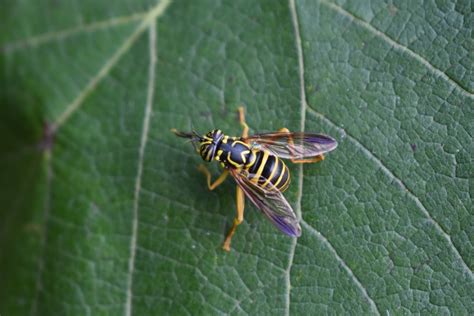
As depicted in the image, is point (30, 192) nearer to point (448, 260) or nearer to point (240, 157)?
point (240, 157)

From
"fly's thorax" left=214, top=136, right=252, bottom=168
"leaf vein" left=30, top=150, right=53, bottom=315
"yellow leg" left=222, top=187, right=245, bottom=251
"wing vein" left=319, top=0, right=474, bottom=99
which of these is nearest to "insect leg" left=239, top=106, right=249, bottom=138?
"fly's thorax" left=214, top=136, right=252, bottom=168

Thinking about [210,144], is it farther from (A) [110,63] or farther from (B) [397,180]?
(B) [397,180]

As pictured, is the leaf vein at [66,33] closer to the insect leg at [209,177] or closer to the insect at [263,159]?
the insect at [263,159]

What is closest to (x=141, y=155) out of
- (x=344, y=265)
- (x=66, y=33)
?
(x=66, y=33)

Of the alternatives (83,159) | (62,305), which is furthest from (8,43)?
(62,305)

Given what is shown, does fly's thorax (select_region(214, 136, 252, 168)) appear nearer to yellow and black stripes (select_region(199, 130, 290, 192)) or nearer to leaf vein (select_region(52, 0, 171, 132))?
yellow and black stripes (select_region(199, 130, 290, 192))

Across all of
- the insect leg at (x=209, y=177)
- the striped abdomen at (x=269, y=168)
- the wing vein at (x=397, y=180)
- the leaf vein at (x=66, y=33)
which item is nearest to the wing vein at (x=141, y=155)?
the leaf vein at (x=66, y=33)
